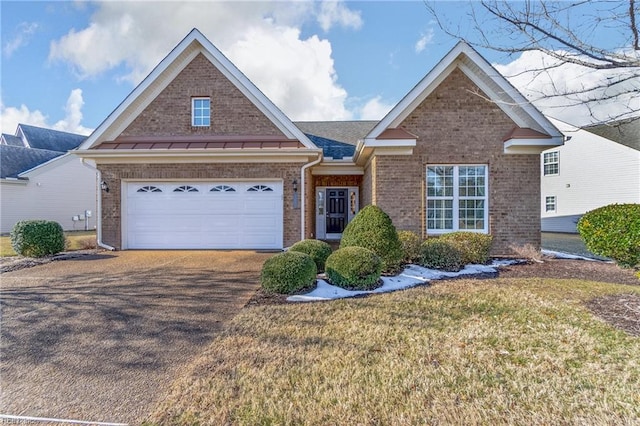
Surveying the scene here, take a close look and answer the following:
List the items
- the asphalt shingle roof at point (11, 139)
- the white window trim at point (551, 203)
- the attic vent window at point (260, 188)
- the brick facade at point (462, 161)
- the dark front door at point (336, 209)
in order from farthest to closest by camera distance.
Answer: the asphalt shingle roof at point (11, 139)
the white window trim at point (551, 203)
the dark front door at point (336, 209)
the attic vent window at point (260, 188)
the brick facade at point (462, 161)

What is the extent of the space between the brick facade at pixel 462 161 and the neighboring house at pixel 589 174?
11409 mm

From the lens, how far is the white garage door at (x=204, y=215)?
1105cm

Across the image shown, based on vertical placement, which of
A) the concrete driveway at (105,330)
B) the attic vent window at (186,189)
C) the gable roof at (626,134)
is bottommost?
the concrete driveway at (105,330)

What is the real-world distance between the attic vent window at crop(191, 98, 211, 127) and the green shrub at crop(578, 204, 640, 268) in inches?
456

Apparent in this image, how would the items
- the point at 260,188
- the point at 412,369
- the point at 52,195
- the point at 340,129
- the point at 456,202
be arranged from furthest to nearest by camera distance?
the point at 52,195 < the point at 340,129 < the point at 260,188 < the point at 456,202 < the point at 412,369

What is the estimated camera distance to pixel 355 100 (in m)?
16.5

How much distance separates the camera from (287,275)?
583 centimetres

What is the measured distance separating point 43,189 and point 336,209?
1932cm

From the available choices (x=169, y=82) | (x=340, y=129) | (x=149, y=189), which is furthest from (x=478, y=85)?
(x=149, y=189)

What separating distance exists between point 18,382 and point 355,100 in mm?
16075

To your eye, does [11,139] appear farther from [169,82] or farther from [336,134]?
[336,134]

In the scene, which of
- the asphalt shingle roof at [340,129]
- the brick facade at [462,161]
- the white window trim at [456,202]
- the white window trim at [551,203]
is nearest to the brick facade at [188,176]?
the brick facade at [462,161]

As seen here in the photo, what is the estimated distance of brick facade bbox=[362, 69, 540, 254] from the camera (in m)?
9.62

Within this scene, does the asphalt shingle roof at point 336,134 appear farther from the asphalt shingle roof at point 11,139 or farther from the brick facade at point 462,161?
the asphalt shingle roof at point 11,139
